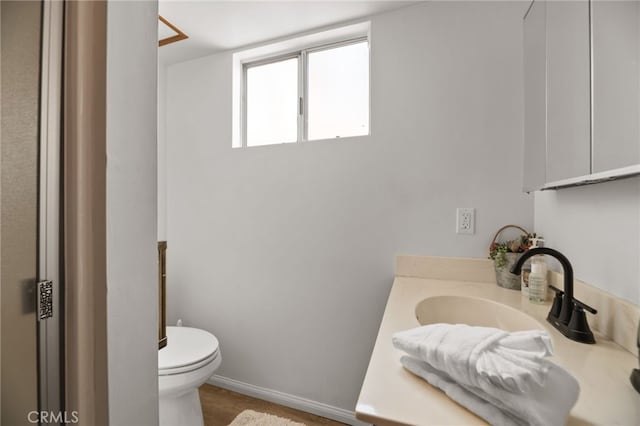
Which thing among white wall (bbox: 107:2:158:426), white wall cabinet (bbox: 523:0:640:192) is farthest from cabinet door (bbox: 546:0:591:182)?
white wall (bbox: 107:2:158:426)

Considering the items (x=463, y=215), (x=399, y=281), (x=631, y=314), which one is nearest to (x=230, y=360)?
(x=399, y=281)

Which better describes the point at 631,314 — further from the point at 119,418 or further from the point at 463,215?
the point at 119,418

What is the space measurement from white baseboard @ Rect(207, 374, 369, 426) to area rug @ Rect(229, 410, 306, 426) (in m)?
0.11

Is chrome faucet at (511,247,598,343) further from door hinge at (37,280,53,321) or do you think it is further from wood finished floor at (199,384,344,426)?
wood finished floor at (199,384,344,426)

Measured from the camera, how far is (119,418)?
63 centimetres

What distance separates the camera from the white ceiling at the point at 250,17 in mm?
1471

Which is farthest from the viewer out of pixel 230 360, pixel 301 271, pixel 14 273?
pixel 230 360

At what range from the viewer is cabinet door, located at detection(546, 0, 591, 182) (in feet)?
2.61

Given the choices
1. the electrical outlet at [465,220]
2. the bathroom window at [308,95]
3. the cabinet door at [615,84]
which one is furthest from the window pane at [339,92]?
the cabinet door at [615,84]

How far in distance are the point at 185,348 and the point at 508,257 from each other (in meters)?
1.60

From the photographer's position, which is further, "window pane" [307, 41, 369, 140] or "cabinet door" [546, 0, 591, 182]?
"window pane" [307, 41, 369, 140]

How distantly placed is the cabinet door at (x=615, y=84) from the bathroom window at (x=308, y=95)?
104 centimetres

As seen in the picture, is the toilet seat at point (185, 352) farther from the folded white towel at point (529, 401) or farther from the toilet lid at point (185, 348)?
the folded white towel at point (529, 401)

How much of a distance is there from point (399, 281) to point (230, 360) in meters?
1.27
